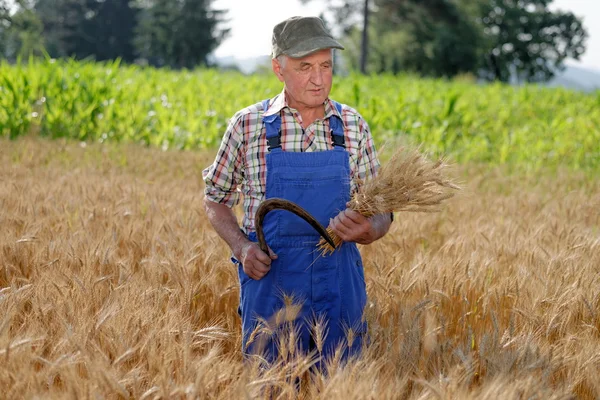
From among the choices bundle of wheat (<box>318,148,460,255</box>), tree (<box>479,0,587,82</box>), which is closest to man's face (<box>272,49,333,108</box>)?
bundle of wheat (<box>318,148,460,255</box>)

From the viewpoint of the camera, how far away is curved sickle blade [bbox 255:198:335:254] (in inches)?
84.5

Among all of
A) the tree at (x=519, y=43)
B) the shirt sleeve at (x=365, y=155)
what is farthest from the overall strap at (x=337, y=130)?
the tree at (x=519, y=43)

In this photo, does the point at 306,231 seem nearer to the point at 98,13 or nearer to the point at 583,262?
the point at 583,262

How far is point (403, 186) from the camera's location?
2.16 m

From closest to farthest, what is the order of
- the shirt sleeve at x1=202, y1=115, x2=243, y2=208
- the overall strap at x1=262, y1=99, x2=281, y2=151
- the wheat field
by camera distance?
the wheat field
the overall strap at x1=262, y1=99, x2=281, y2=151
the shirt sleeve at x1=202, y1=115, x2=243, y2=208

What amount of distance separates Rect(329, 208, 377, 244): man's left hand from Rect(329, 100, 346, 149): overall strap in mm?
311

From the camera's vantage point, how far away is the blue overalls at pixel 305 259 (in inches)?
90.5

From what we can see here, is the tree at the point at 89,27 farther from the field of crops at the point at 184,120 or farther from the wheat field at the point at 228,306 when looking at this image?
the wheat field at the point at 228,306

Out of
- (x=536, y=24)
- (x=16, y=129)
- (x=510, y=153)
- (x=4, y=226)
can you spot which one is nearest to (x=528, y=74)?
(x=536, y=24)

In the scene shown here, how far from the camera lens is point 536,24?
2068 inches

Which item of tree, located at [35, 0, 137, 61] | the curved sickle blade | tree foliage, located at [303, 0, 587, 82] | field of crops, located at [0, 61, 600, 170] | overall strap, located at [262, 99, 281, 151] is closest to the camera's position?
the curved sickle blade

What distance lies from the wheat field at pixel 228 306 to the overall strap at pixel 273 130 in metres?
0.66

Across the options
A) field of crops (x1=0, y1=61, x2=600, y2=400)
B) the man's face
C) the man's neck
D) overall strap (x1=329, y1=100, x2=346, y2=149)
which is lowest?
field of crops (x1=0, y1=61, x2=600, y2=400)

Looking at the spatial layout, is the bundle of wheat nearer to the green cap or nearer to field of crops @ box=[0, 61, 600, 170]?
the green cap
